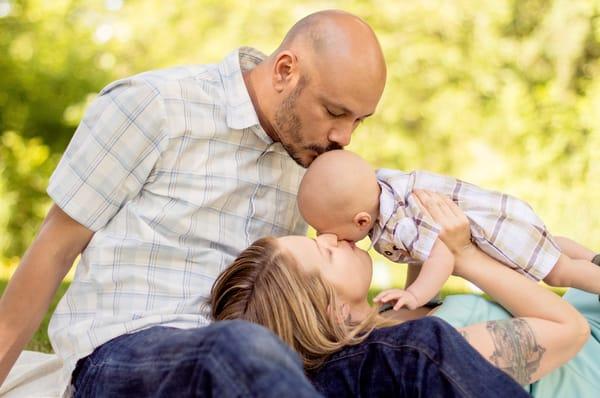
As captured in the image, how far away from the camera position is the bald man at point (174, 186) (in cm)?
261

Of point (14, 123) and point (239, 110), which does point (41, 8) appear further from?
point (239, 110)

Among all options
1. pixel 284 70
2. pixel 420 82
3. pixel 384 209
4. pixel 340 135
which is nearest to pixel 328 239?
pixel 384 209

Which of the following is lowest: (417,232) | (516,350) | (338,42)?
(516,350)

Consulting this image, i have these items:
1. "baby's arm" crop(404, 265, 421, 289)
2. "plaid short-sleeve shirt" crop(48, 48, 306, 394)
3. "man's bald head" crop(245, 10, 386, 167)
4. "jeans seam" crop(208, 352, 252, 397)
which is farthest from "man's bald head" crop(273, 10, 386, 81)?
"jeans seam" crop(208, 352, 252, 397)

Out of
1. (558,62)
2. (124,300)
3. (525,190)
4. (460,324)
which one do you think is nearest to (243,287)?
(124,300)

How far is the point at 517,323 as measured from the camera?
2.41 m

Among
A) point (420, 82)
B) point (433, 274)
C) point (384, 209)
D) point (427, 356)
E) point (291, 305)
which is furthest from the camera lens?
point (420, 82)

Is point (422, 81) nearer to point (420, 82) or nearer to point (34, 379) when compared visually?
point (420, 82)

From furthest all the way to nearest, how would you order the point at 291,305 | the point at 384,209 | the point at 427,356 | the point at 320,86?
the point at 320,86
the point at 384,209
the point at 291,305
the point at 427,356

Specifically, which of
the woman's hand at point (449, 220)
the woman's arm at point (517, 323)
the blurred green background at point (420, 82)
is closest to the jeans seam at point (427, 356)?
the woman's arm at point (517, 323)

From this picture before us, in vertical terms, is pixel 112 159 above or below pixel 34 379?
above

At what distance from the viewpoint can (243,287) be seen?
240 centimetres

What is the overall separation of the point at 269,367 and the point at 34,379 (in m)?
1.41

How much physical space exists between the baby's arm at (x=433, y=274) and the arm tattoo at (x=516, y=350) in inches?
7.6
